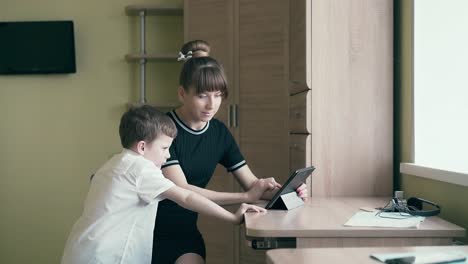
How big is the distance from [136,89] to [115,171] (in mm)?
2507

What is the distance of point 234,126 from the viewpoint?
3799mm

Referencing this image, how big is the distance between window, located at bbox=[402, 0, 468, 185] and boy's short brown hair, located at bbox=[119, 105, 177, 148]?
103cm

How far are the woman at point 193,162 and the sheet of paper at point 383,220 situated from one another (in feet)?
1.27

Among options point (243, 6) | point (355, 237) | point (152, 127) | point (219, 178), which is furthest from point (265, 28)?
point (355, 237)

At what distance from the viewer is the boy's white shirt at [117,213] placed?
1.96 metres

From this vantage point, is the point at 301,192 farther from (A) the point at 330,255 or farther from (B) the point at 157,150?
(A) the point at 330,255

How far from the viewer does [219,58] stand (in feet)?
12.6

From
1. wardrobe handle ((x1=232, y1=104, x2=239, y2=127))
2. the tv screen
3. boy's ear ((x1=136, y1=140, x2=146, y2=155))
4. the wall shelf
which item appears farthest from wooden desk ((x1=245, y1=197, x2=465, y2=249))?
the tv screen

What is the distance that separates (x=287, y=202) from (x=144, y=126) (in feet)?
1.98

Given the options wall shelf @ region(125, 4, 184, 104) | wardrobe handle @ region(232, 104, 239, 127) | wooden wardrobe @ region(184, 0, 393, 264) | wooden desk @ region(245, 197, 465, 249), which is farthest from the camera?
wall shelf @ region(125, 4, 184, 104)

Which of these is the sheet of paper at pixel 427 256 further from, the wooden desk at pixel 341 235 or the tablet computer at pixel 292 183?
the tablet computer at pixel 292 183

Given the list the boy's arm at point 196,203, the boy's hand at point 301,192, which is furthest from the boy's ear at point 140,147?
the boy's hand at point 301,192

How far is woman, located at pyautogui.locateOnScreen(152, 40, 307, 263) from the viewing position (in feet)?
7.62

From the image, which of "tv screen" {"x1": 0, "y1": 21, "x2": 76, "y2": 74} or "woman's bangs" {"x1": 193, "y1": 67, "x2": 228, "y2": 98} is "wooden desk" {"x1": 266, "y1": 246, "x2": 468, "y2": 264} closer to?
"woman's bangs" {"x1": 193, "y1": 67, "x2": 228, "y2": 98}
